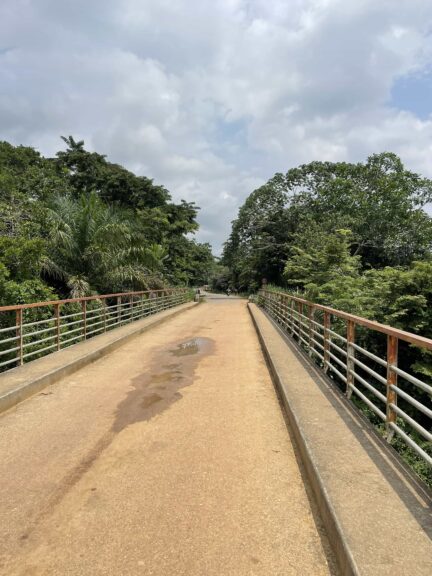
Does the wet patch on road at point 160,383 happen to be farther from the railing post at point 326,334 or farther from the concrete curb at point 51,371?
the railing post at point 326,334

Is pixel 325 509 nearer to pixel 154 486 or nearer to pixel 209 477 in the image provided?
pixel 209 477

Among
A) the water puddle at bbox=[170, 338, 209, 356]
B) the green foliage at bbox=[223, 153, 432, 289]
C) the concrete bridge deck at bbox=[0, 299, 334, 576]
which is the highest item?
the green foliage at bbox=[223, 153, 432, 289]

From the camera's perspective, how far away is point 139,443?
15.0ft

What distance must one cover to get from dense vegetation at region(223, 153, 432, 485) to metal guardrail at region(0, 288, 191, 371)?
6.20 metres

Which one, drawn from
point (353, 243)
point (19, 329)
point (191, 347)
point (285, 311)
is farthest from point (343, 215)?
point (19, 329)

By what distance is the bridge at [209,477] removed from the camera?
2.70 metres

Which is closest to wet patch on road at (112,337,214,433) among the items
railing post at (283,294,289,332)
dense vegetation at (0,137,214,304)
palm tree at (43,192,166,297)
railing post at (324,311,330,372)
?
railing post at (324,311,330,372)

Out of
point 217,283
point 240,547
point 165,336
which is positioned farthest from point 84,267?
point 217,283

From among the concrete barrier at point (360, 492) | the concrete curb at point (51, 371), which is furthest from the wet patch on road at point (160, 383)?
the concrete barrier at point (360, 492)

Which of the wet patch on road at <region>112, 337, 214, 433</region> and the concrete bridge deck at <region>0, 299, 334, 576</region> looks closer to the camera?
the concrete bridge deck at <region>0, 299, 334, 576</region>

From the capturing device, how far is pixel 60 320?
1020cm

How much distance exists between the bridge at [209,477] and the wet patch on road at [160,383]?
0.05 m

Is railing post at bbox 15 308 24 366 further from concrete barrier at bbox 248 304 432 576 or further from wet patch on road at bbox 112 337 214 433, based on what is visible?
concrete barrier at bbox 248 304 432 576

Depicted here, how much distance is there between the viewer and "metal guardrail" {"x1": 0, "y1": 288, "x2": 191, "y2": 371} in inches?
301
